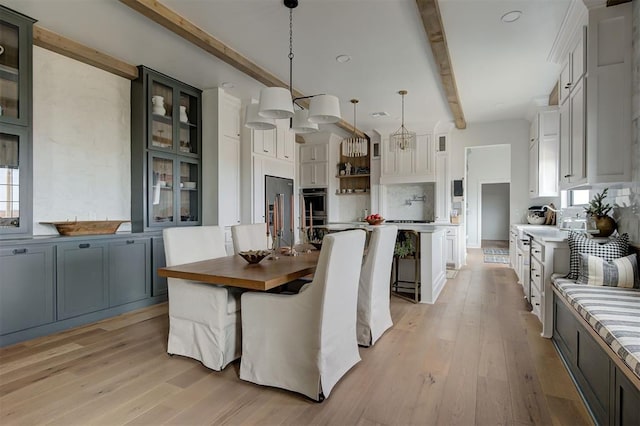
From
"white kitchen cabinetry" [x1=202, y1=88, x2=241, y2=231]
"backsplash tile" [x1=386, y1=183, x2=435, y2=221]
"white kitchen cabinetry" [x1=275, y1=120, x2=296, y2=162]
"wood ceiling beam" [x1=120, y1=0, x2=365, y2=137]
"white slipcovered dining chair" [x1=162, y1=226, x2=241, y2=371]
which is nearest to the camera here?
"white slipcovered dining chair" [x1=162, y1=226, x2=241, y2=371]

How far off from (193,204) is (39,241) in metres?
2.01

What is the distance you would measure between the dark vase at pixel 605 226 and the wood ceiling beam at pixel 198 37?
363cm

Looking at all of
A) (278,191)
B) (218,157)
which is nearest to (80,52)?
(218,157)

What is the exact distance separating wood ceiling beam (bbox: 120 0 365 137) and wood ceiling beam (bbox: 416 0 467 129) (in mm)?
1860

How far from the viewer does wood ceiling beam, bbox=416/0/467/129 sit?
2734 mm

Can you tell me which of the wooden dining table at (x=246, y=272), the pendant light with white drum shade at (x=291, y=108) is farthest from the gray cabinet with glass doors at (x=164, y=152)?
the wooden dining table at (x=246, y=272)

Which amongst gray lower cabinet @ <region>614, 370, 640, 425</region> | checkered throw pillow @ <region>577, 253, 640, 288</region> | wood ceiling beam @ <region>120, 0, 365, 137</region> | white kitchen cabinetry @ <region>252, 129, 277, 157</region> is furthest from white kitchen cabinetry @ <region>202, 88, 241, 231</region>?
gray lower cabinet @ <region>614, 370, 640, 425</region>

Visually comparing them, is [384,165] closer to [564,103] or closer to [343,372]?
[564,103]

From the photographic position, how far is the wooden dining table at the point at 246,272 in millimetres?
1989

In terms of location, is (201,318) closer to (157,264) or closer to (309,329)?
(309,329)

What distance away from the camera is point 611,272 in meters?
2.37

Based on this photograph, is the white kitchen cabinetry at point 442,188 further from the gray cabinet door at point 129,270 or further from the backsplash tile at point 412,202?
the gray cabinet door at point 129,270

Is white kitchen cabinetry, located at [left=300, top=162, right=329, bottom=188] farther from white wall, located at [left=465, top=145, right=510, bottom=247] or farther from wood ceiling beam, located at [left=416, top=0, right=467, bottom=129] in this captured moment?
white wall, located at [left=465, top=145, right=510, bottom=247]

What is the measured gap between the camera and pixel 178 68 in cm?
402
